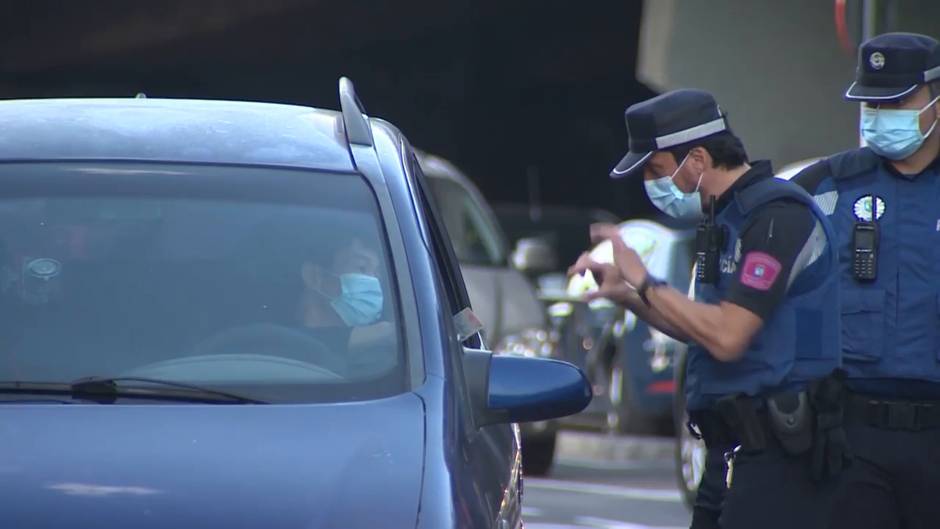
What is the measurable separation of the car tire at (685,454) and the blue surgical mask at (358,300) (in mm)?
6080

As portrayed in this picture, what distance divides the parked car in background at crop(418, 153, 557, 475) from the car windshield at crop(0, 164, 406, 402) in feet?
24.6

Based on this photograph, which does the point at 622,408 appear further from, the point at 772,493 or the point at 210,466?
the point at 210,466

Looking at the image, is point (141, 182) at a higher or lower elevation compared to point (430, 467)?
higher

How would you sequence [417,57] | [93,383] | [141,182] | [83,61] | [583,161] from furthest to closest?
[583,161] → [417,57] → [83,61] → [141,182] → [93,383]

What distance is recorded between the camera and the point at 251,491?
150 inches

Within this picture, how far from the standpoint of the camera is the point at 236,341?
4363 millimetres

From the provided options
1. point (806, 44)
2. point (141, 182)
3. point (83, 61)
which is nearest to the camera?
point (141, 182)

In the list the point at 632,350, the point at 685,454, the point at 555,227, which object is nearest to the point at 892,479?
the point at 685,454

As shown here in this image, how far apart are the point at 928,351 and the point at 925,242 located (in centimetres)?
28

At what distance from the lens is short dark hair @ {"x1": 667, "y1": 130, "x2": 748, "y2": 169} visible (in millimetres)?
5320

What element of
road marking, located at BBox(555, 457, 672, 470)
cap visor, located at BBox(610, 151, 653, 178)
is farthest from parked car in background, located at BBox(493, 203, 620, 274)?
cap visor, located at BBox(610, 151, 653, 178)

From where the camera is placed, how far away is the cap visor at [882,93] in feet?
17.9

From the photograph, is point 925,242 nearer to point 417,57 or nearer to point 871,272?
point 871,272

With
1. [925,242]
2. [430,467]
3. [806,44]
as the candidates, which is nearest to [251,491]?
[430,467]
